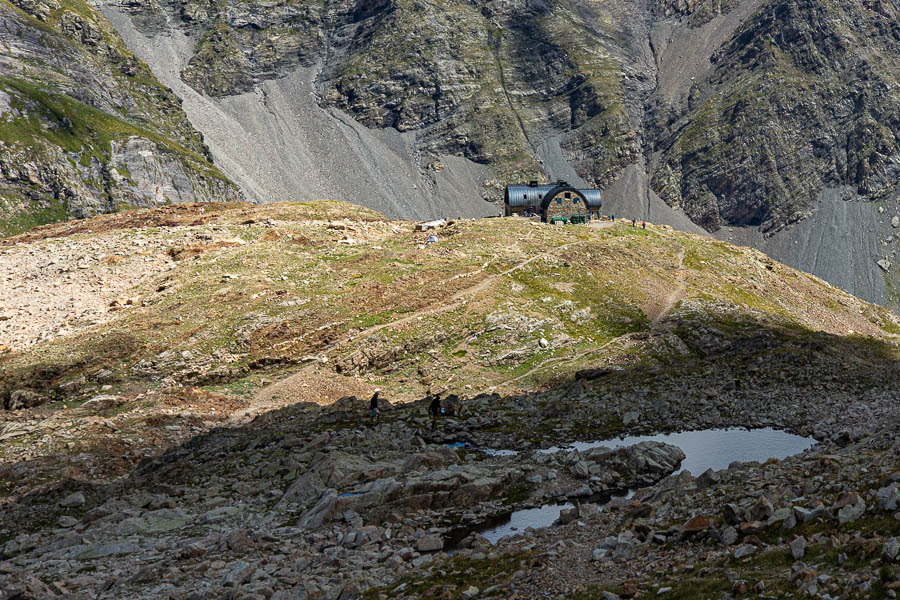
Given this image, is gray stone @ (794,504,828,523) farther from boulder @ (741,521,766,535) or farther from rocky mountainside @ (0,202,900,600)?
boulder @ (741,521,766,535)

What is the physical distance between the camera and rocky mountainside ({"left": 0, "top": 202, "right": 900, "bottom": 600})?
19.8 metres

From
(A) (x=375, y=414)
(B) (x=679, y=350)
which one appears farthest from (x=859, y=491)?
(B) (x=679, y=350)

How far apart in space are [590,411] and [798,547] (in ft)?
96.7

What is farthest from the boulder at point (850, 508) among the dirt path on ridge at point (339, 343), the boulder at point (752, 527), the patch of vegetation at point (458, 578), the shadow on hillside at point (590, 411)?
the dirt path on ridge at point (339, 343)

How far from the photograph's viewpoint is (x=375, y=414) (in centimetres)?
4388

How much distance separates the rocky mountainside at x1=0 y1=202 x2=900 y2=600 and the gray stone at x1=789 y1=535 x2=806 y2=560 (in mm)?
69

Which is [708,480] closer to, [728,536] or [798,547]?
[728,536]

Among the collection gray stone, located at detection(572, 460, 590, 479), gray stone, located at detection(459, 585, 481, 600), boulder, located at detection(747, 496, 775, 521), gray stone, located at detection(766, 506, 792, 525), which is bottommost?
gray stone, located at detection(572, 460, 590, 479)

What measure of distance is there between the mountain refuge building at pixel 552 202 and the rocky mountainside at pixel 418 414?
4185cm

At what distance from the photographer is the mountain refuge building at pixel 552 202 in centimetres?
14700

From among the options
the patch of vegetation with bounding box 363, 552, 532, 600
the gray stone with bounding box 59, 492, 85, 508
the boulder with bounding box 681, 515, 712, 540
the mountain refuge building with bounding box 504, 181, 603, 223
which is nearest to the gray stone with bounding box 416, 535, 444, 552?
the patch of vegetation with bounding box 363, 552, 532, 600

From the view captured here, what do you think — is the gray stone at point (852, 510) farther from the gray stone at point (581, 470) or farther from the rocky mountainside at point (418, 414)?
the gray stone at point (581, 470)

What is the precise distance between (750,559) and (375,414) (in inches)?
1198

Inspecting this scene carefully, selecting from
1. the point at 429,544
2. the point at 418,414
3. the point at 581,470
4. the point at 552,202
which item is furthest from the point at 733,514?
the point at 552,202
